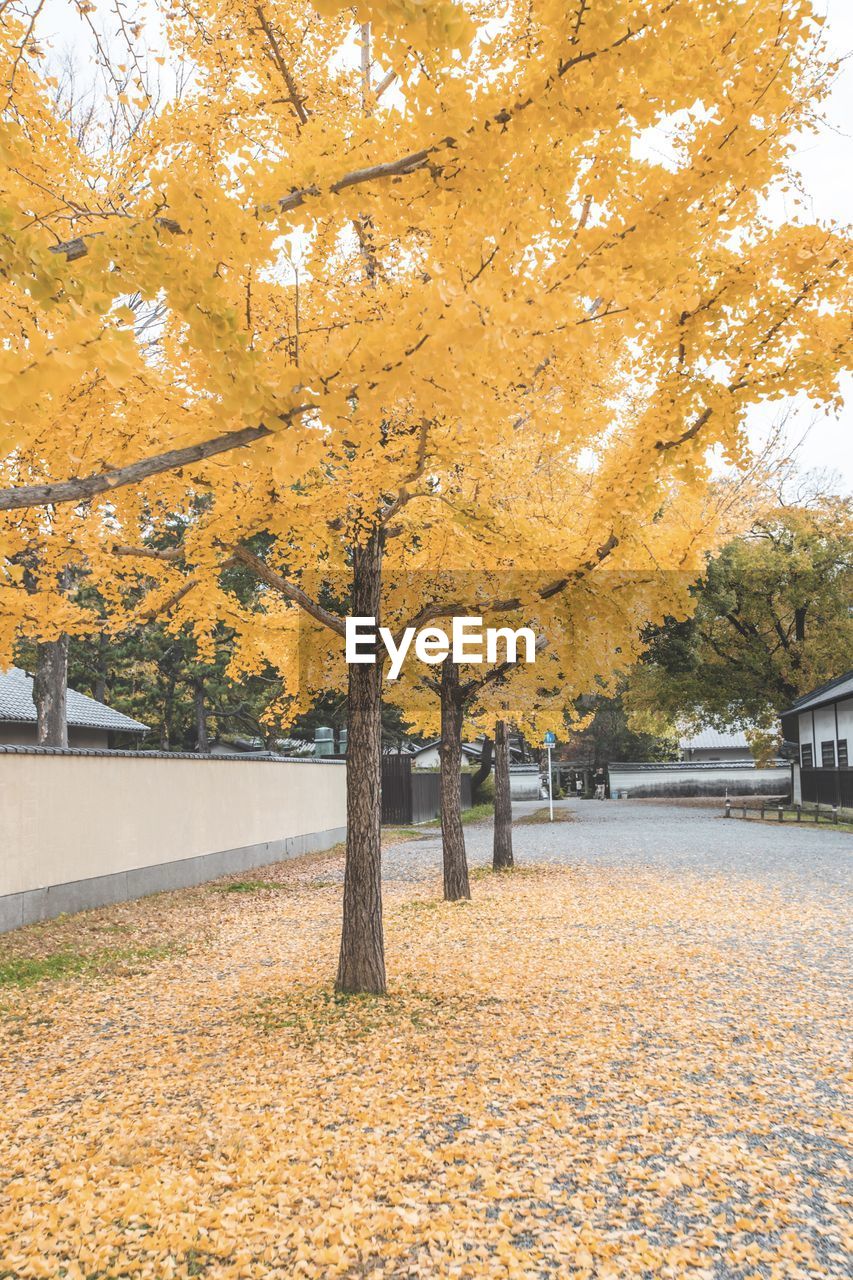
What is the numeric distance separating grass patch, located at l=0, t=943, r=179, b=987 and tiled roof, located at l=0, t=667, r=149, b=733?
11.6 metres

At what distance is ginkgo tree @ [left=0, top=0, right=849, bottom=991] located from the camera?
3.08 meters

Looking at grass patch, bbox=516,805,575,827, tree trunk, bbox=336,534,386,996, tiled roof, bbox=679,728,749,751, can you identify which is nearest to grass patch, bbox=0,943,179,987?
tree trunk, bbox=336,534,386,996

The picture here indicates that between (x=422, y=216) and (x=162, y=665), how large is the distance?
86.9 ft

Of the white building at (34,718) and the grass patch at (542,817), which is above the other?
the white building at (34,718)

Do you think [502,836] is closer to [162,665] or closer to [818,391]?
[818,391]

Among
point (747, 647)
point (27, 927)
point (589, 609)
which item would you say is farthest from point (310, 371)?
point (747, 647)

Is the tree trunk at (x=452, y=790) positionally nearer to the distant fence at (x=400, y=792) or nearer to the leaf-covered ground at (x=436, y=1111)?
the leaf-covered ground at (x=436, y=1111)

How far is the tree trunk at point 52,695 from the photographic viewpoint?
14.4 m

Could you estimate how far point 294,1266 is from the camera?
273 cm

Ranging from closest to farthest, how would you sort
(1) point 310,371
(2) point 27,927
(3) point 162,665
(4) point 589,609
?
(1) point 310,371, (4) point 589,609, (2) point 27,927, (3) point 162,665

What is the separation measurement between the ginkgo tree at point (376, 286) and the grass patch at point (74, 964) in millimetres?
2243

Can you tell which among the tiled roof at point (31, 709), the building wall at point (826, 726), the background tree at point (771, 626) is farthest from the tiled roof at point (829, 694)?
the tiled roof at point (31, 709)

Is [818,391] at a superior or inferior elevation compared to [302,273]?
inferior

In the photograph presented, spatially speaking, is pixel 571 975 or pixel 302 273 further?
pixel 571 975
